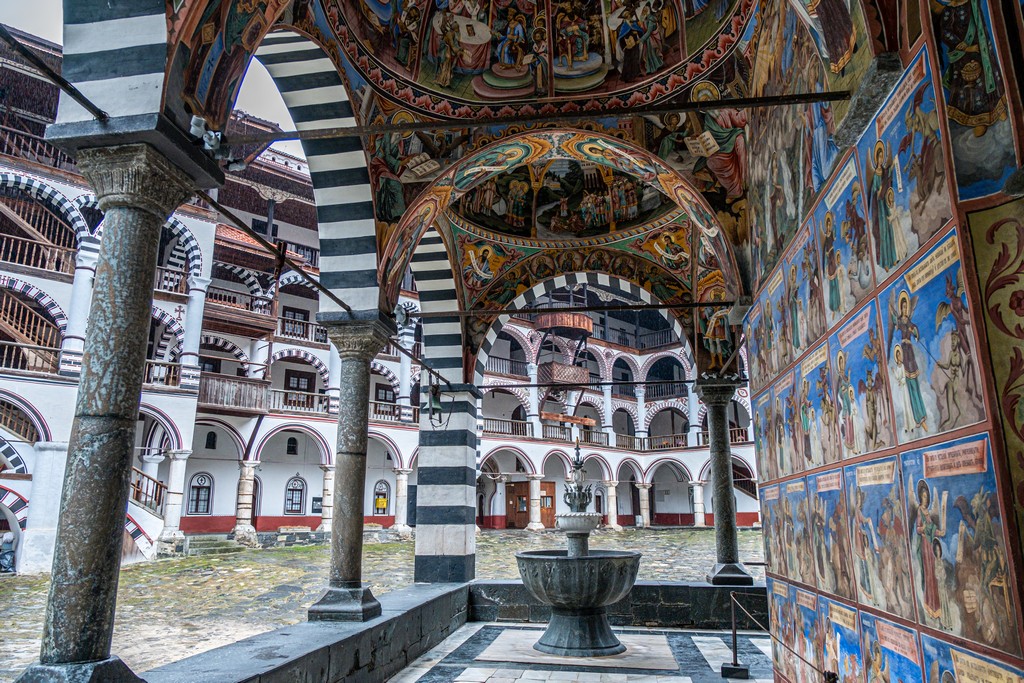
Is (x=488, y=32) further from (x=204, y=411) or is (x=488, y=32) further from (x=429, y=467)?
(x=204, y=411)

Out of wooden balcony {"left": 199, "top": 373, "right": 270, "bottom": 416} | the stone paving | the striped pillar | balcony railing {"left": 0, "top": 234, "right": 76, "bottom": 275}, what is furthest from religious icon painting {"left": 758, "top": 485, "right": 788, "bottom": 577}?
balcony railing {"left": 0, "top": 234, "right": 76, "bottom": 275}

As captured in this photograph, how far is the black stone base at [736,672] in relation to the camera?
607 cm

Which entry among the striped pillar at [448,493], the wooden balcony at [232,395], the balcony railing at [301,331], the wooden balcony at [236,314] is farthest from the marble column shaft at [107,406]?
the balcony railing at [301,331]

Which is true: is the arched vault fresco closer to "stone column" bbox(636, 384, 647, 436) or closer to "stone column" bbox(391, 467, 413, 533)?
"stone column" bbox(391, 467, 413, 533)

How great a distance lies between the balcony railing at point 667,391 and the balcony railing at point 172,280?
62.7 ft

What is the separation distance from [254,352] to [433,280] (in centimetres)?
1446

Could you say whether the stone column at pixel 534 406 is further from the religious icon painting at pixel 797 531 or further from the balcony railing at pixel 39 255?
the religious icon painting at pixel 797 531

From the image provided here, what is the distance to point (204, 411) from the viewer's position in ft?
66.2

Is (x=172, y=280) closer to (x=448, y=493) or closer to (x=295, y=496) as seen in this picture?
(x=295, y=496)

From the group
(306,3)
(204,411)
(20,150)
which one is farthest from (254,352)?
(306,3)

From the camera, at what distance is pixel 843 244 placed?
12.7ft

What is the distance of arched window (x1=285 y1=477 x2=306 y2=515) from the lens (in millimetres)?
24297

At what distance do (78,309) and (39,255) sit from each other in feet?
7.67

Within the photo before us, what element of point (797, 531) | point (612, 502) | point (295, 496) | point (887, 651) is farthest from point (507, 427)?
point (887, 651)
